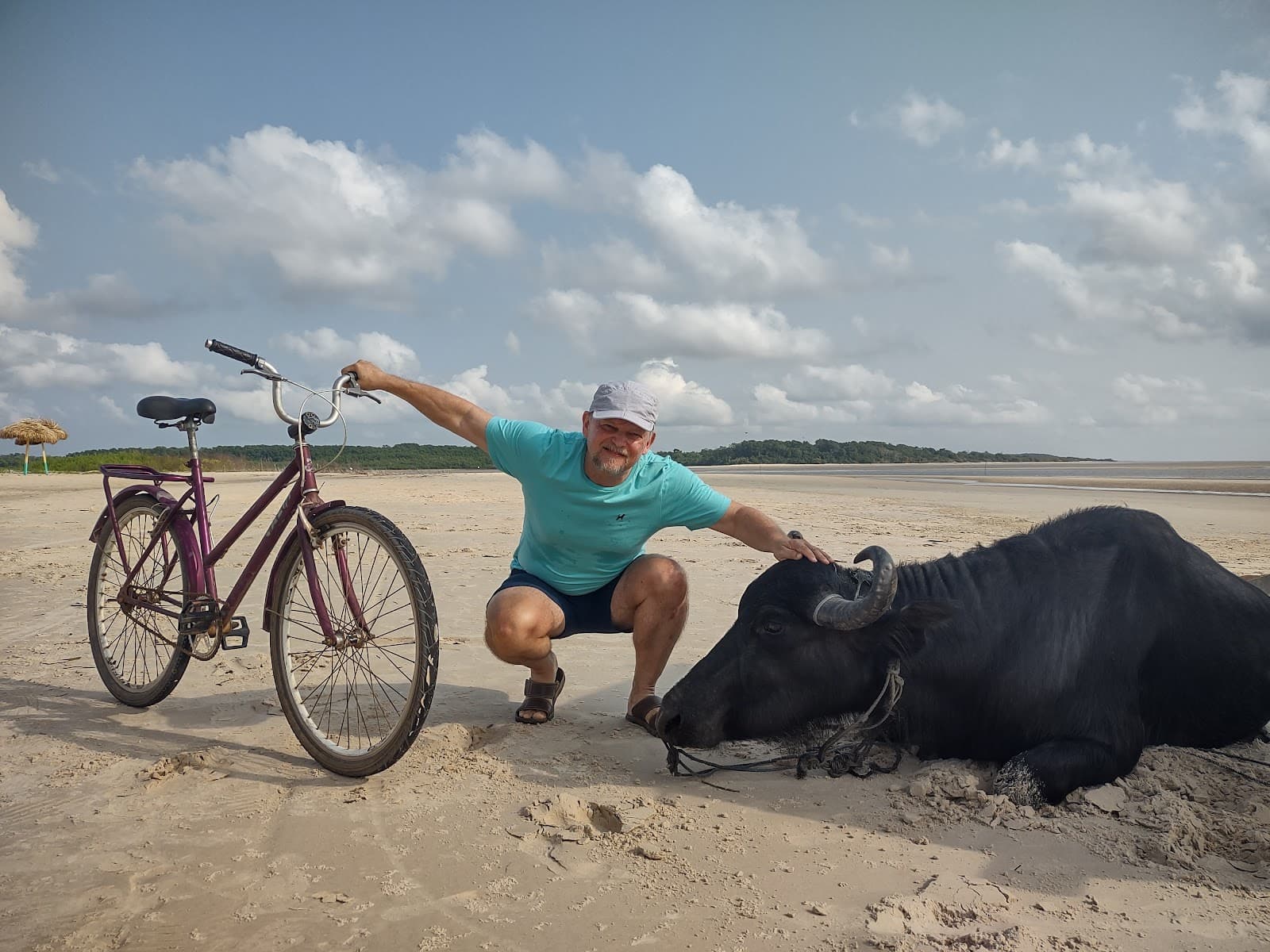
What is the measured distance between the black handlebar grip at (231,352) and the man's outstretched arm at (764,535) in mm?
2167

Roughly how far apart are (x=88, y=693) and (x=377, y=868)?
2.93 meters

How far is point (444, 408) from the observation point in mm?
4062

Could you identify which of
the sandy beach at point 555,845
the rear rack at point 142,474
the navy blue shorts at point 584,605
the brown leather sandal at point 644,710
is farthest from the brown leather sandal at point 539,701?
the rear rack at point 142,474

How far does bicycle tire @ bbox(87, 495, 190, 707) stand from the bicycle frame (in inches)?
1.4

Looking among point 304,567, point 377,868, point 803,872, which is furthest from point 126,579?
point 803,872

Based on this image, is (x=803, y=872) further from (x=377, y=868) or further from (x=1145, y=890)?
(x=377, y=868)

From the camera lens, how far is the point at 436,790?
10.1 ft

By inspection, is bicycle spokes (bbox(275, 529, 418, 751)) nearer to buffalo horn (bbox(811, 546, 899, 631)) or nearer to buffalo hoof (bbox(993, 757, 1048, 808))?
buffalo horn (bbox(811, 546, 899, 631))

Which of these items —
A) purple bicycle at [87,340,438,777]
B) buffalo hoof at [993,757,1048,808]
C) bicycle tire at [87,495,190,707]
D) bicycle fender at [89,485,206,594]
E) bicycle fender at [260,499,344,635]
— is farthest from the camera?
bicycle tire at [87,495,190,707]

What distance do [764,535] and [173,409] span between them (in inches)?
111

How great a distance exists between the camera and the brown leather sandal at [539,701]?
3.92 meters

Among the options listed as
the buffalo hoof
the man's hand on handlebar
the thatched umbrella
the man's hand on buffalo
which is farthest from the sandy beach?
the thatched umbrella

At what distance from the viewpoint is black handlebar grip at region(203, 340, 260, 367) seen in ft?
11.8

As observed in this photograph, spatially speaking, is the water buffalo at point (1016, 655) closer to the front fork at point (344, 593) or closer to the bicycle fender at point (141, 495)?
the front fork at point (344, 593)
